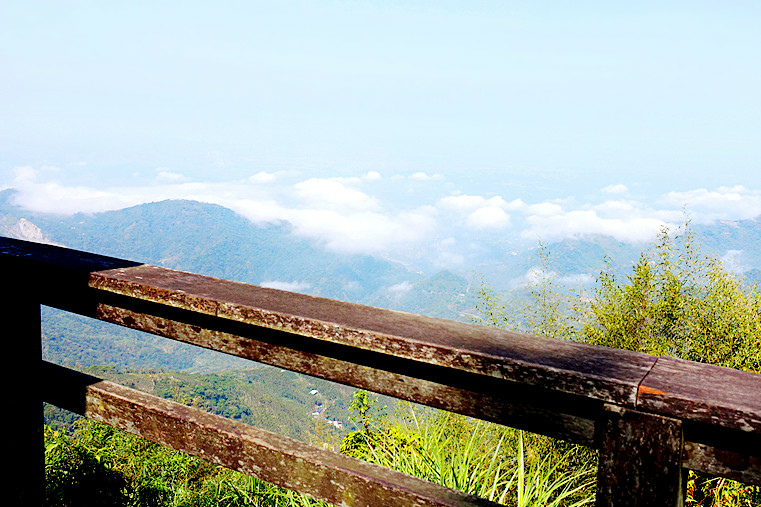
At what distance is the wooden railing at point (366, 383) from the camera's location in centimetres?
76

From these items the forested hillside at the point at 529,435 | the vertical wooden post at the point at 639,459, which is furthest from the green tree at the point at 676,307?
the vertical wooden post at the point at 639,459

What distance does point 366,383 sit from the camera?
0.99m

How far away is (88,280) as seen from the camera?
124cm

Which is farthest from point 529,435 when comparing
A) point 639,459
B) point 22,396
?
point 639,459

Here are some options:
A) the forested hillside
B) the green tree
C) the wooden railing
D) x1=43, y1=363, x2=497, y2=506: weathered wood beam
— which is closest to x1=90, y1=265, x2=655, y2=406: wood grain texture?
the wooden railing

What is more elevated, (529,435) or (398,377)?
(398,377)

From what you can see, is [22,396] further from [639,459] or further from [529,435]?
[529,435]

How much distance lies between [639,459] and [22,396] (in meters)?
1.32

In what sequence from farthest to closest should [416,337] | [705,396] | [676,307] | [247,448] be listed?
[676,307], [247,448], [416,337], [705,396]

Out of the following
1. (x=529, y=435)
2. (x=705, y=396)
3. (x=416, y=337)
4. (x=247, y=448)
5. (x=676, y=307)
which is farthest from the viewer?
(x=676, y=307)

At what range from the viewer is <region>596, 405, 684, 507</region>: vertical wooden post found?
0.75 meters

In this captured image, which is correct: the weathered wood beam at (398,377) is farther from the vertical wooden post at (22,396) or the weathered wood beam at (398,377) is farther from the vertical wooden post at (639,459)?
the vertical wooden post at (22,396)

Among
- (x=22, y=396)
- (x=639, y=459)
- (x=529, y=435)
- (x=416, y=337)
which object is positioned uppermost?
(x=416, y=337)

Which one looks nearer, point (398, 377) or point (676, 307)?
point (398, 377)
